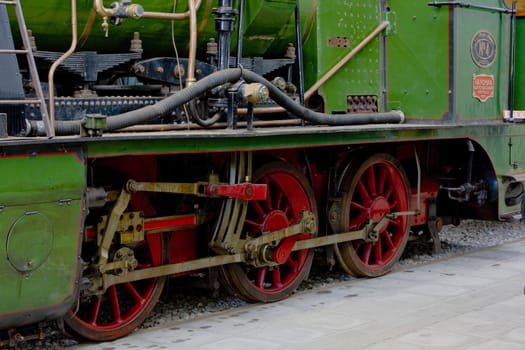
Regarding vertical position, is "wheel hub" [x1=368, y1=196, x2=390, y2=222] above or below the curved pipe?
below

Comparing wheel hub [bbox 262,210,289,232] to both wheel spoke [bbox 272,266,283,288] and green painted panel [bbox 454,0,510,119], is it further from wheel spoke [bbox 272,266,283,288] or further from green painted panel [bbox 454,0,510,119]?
green painted panel [bbox 454,0,510,119]

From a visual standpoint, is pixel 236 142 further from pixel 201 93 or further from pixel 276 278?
pixel 276 278

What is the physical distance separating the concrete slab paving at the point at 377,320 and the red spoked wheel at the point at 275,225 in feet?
0.44

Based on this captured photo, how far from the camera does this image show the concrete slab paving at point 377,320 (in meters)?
5.63

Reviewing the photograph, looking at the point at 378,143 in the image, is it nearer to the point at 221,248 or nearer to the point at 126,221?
the point at 221,248

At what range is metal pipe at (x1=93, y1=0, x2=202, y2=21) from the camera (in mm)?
5543

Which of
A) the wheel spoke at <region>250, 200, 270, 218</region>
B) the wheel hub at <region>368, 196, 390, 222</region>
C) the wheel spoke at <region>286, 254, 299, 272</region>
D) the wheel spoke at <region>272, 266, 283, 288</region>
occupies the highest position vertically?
the wheel spoke at <region>250, 200, 270, 218</region>

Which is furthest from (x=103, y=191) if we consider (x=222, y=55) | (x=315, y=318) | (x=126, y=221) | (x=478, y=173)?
(x=478, y=173)

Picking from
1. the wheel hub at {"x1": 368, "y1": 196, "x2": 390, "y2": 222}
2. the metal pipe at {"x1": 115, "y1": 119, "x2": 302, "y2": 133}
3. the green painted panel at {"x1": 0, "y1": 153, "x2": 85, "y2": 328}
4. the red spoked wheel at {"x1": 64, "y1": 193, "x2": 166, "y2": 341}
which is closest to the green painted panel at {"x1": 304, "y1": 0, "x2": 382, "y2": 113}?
the metal pipe at {"x1": 115, "y1": 119, "x2": 302, "y2": 133}

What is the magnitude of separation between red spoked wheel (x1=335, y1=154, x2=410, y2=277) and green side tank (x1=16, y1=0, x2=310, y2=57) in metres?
1.35

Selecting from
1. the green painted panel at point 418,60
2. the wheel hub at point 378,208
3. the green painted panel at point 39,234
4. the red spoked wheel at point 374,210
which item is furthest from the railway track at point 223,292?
the green painted panel at point 418,60

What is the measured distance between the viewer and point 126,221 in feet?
19.3

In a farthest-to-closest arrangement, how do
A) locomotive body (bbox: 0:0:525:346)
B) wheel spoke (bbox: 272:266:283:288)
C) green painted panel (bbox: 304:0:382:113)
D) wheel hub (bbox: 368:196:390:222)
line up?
wheel hub (bbox: 368:196:390:222) → green painted panel (bbox: 304:0:382:113) → wheel spoke (bbox: 272:266:283:288) → locomotive body (bbox: 0:0:525:346)

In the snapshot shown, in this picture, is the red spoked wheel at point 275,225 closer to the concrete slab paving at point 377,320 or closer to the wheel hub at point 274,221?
the wheel hub at point 274,221
